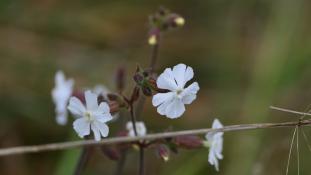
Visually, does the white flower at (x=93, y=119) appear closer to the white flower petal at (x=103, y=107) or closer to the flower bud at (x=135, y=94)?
the white flower petal at (x=103, y=107)

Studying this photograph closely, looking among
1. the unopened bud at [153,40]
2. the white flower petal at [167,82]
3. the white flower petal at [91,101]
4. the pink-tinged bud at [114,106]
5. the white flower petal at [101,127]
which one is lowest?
the white flower petal at [101,127]

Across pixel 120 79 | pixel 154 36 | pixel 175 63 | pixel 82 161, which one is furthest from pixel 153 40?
pixel 175 63

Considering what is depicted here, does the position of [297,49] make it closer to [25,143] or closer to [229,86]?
[229,86]

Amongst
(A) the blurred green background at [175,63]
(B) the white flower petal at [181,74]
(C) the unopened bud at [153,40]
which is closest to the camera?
(B) the white flower petal at [181,74]

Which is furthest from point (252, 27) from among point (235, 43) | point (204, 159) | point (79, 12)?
point (204, 159)

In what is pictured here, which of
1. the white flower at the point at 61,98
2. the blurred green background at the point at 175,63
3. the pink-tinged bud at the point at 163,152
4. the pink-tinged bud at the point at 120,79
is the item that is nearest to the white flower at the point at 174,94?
the pink-tinged bud at the point at 163,152

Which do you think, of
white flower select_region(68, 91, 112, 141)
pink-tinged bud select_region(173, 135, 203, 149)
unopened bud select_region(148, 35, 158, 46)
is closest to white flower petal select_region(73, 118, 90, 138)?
white flower select_region(68, 91, 112, 141)

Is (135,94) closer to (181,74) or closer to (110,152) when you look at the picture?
(181,74)

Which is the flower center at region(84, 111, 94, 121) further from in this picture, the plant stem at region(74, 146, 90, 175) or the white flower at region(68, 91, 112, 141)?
the plant stem at region(74, 146, 90, 175)
